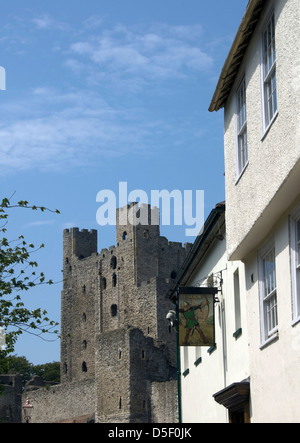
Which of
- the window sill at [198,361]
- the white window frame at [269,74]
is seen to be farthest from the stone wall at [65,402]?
the white window frame at [269,74]

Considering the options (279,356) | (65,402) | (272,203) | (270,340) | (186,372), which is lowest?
(279,356)

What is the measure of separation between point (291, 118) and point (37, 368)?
346 ft

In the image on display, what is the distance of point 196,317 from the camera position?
2280cm

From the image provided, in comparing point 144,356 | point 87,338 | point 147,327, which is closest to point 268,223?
point 144,356

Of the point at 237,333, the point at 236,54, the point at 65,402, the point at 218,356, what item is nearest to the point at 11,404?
the point at 65,402

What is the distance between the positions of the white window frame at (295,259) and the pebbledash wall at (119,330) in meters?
46.5

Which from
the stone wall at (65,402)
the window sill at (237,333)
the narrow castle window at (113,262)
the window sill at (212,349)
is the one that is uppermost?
the narrow castle window at (113,262)

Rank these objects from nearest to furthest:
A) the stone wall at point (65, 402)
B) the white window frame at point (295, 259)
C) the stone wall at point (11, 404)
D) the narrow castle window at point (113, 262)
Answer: the white window frame at point (295, 259) < the stone wall at point (65, 402) < the stone wall at point (11, 404) < the narrow castle window at point (113, 262)

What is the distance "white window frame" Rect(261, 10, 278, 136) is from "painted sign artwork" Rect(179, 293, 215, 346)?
748 centimetres

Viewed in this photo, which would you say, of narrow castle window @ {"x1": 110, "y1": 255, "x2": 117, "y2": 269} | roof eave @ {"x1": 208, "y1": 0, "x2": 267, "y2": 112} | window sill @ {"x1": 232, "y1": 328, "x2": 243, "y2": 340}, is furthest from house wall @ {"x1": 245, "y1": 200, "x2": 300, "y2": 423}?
narrow castle window @ {"x1": 110, "y1": 255, "x2": 117, "y2": 269}

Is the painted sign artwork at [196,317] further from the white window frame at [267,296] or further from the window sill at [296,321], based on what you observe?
the window sill at [296,321]

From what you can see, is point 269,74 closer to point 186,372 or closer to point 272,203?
point 272,203

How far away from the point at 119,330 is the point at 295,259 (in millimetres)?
55614

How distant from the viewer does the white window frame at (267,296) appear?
16578 millimetres
